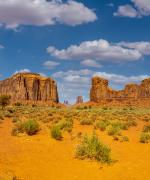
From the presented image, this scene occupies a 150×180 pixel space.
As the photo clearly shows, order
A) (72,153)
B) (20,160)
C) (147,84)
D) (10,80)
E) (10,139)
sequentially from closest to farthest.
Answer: (20,160)
(72,153)
(10,139)
(147,84)
(10,80)

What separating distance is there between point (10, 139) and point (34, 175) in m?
6.87

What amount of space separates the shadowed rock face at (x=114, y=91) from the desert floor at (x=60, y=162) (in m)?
108

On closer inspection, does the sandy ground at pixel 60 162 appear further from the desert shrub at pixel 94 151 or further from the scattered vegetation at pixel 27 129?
the scattered vegetation at pixel 27 129

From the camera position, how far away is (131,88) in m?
128

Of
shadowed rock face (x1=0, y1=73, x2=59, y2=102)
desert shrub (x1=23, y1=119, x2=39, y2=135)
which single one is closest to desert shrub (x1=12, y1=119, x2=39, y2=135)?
desert shrub (x1=23, y1=119, x2=39, y2=135)

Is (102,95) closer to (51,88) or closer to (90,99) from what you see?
(90,99)

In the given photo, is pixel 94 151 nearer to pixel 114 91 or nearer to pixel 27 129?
pixel 27 129

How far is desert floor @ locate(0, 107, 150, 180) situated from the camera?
10.2m

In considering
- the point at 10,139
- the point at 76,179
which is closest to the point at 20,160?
the point at 76,179

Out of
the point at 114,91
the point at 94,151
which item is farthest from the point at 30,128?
the point at 114,91

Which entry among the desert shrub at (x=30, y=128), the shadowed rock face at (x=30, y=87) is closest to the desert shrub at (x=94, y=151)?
the desert shrub at (x=30, y=128)

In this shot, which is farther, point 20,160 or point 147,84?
point 147,84

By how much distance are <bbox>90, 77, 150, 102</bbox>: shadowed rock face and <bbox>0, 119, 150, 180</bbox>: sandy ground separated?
108 meters

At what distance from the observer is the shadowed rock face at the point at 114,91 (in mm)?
123312
